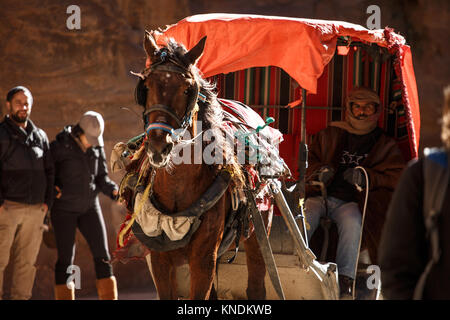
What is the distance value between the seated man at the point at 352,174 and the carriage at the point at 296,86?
18 cm

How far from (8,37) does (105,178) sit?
3.29m

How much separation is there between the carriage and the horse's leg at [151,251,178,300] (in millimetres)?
559

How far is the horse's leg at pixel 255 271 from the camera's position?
498 centimetres

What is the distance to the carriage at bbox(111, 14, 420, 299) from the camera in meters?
4.66

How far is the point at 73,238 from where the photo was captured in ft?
20.5

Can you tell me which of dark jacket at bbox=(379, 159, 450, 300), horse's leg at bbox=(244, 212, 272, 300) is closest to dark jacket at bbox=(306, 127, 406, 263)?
horse's leg at bbox=(244, 212, 272, 300)

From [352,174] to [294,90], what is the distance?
1093 mm

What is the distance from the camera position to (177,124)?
3.54 meters

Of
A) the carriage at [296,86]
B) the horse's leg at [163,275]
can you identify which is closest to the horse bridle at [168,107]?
the horse's leg at [163,275]

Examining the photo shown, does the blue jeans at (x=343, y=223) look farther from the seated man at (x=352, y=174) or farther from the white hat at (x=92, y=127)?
the white hat at (x=92, y=127)

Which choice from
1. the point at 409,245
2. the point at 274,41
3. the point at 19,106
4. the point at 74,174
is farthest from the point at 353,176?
the point at 19,106
